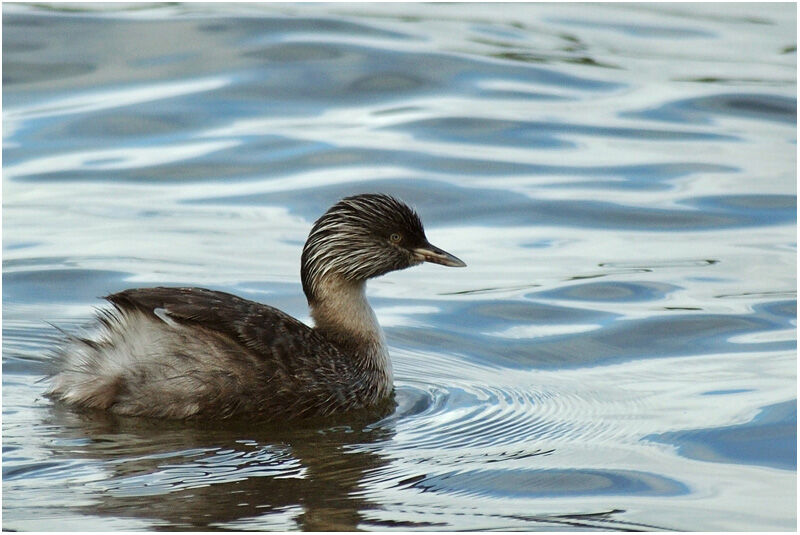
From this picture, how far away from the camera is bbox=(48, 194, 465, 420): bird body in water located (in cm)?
702

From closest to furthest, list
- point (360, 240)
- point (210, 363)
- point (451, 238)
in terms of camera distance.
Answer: point (210, 363)
point (360, 240)
point (451, 238)

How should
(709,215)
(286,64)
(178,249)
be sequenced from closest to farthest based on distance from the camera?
(178,249) < (709,215) < (286,64)

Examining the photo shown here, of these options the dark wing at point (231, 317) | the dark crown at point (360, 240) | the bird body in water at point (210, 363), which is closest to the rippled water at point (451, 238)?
the bird body in water at point (210, 363)

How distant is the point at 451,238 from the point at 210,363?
4.37m

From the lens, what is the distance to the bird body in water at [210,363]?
23.0ft

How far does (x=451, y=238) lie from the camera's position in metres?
11.2

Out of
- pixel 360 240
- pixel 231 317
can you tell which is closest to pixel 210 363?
pixel 231 317

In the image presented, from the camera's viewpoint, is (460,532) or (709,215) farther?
(709,215)

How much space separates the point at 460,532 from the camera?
5.73 m

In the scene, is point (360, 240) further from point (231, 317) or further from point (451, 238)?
point (451, 238)

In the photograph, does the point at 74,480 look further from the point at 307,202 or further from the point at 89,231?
the point at 307,202

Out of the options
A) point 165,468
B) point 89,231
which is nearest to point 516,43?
point 89,231

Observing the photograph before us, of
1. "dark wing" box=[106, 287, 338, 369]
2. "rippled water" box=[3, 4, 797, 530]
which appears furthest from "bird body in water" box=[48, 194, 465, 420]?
"rippled water" box=[3, 4, 797, 530]

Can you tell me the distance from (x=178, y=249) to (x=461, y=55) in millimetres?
7163
